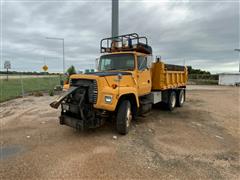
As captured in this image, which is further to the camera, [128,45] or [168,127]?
[128,45]

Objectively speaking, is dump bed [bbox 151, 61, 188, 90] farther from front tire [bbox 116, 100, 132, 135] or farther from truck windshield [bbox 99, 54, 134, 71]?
front tire [bbox 116, 100, 132, 135]

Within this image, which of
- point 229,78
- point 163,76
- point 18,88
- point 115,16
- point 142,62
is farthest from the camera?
point 229,78

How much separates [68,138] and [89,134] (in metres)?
0.62

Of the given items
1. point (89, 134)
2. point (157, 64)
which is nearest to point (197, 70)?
point (157, 64)

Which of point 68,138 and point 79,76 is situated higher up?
point 79,76

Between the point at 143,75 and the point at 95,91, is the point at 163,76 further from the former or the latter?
the point at 95,91

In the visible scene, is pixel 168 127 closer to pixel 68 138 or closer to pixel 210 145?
pixel 210 145

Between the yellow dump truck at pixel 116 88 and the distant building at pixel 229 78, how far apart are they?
31075 millimetres

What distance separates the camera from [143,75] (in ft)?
21.3

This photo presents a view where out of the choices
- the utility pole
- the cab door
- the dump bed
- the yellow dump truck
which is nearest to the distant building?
the utility pole

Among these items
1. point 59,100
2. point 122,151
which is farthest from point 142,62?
point 122,151

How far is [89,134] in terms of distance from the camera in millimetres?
5402

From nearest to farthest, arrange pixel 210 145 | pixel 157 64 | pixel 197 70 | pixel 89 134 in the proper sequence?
pixel 210 145 < pixel 89 134 < pixel 157 64 < pixel 197 70

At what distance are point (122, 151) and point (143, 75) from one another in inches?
119
